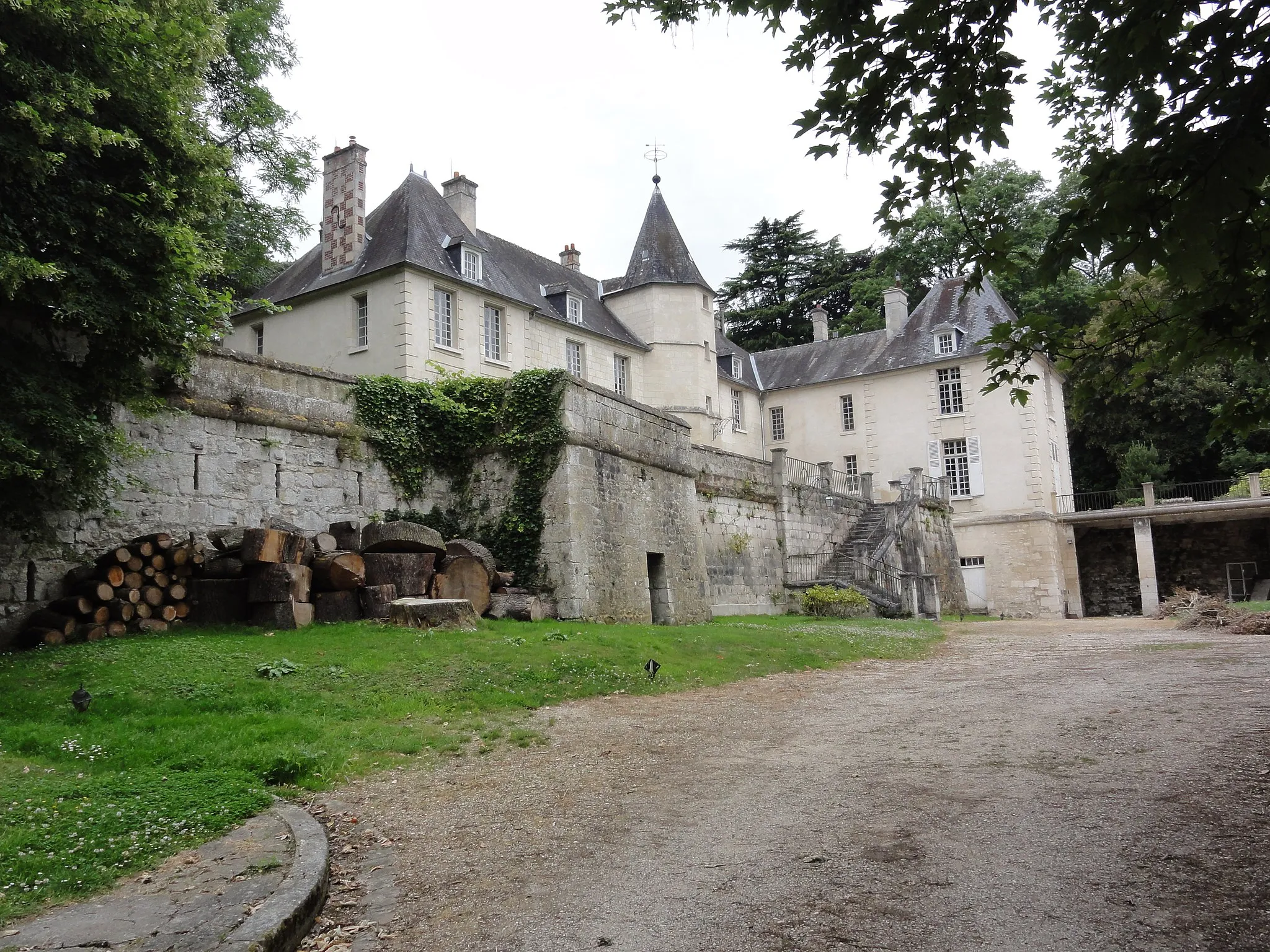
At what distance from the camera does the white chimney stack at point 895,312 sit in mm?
35625

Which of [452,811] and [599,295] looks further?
[599,295]

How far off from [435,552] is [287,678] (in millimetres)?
4293

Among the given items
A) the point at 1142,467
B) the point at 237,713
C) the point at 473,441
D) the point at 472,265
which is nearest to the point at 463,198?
the point at 472,265

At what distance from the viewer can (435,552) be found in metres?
12.9

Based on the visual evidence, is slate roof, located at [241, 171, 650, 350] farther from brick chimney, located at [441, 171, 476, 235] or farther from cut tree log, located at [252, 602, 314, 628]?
cut tree log, located at [252, 602, 314, 628]

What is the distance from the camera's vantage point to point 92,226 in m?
9.20

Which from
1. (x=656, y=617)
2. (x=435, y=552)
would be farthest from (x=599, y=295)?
(x=435, y=552)

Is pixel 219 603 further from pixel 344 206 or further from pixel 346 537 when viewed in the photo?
pixel 344 206

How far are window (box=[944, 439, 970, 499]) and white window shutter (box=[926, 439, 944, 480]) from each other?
215 mm

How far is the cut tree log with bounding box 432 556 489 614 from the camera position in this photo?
41.7 ft

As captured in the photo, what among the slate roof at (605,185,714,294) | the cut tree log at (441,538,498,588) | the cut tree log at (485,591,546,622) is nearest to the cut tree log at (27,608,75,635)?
the cut tree log at (441,538,498,588)

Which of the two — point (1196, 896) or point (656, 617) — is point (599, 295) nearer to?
point (656, 617)

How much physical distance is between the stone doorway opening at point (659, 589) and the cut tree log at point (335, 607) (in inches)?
241

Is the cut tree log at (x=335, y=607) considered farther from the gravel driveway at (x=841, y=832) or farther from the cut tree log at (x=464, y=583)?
the gravel driveway at (x=841, y=832)
